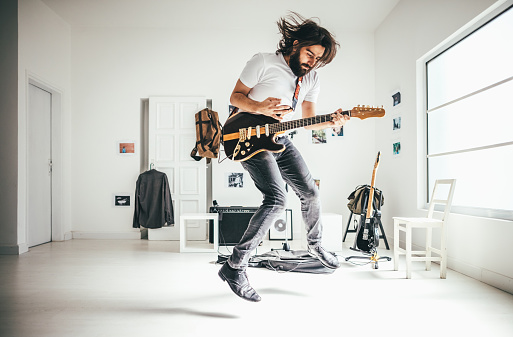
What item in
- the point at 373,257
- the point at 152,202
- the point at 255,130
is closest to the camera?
the point at 255,130

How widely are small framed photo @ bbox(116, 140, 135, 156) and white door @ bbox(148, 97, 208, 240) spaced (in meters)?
0.25

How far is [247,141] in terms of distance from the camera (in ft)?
6.93

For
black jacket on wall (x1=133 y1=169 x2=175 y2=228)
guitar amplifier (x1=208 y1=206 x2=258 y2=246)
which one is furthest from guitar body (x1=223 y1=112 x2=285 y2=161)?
black jacket on wall (x1=133 y1=169 x2=175 y2=228)

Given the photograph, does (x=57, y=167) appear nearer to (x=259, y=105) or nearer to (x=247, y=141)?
(x=247, y=141)

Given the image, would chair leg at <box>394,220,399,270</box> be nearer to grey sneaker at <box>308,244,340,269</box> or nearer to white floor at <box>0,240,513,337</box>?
white floor at <box>0,240,513,337</box>

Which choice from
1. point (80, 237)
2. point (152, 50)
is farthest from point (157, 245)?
point (152, 50)

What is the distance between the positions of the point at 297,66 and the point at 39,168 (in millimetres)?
3812

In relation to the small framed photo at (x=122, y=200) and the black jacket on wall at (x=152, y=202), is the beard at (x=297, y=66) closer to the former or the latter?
the black jacket on wall at (x=152, y=202)

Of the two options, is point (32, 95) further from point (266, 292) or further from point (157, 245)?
point (266, 292)

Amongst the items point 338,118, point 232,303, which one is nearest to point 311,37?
point 338,118

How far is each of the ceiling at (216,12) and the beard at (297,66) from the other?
255 centimetres

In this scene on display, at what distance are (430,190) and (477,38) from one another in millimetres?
1512

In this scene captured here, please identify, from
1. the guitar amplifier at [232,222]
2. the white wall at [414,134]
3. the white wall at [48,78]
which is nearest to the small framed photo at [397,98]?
the white wall at [414,134]

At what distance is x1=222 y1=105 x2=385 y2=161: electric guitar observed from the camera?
2080mm
